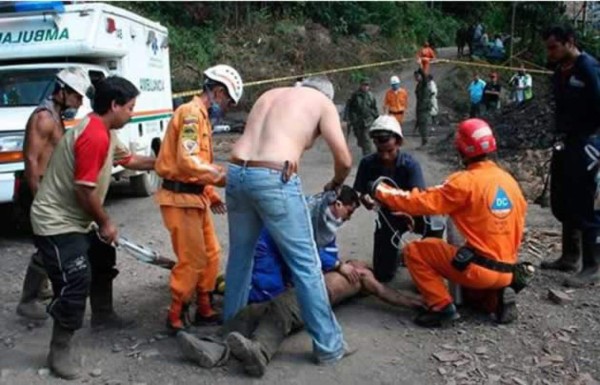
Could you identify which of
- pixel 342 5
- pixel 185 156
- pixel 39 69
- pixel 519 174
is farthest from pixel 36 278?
pixel 342 5

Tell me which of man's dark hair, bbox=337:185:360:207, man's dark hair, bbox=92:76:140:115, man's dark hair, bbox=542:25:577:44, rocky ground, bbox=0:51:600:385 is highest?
man's dark hair, bbox=542:25:577:44

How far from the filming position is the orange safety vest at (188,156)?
410 centimetres

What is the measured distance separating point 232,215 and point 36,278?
170cm

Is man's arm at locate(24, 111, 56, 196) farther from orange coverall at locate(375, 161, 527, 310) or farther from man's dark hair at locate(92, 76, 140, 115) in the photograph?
orange coverall at locate(375, 161, 527, 310)

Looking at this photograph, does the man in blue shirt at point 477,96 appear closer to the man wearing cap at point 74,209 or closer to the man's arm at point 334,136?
the man's arm at point 334,136

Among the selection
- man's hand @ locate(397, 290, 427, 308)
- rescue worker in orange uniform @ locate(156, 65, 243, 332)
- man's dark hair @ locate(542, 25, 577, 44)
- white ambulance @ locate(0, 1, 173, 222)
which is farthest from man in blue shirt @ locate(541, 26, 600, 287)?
white ambulance @ locate(0, 1, 173, 222)

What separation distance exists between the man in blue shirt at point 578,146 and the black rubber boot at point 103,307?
3.43 metres

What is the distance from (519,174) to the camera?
10828 mm

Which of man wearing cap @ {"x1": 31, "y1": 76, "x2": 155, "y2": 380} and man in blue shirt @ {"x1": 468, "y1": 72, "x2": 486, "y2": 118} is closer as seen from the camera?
man wearing cap @ {"x1": 31, "y1": 76, "x2": 155, "y2": 380}

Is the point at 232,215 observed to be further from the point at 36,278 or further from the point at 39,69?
the point at 39,69

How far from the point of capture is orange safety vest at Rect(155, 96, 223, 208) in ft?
13.5

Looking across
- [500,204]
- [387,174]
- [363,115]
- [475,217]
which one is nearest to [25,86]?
[387,174]

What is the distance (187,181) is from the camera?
422 cm

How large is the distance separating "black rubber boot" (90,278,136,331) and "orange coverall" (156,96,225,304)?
530 mm
